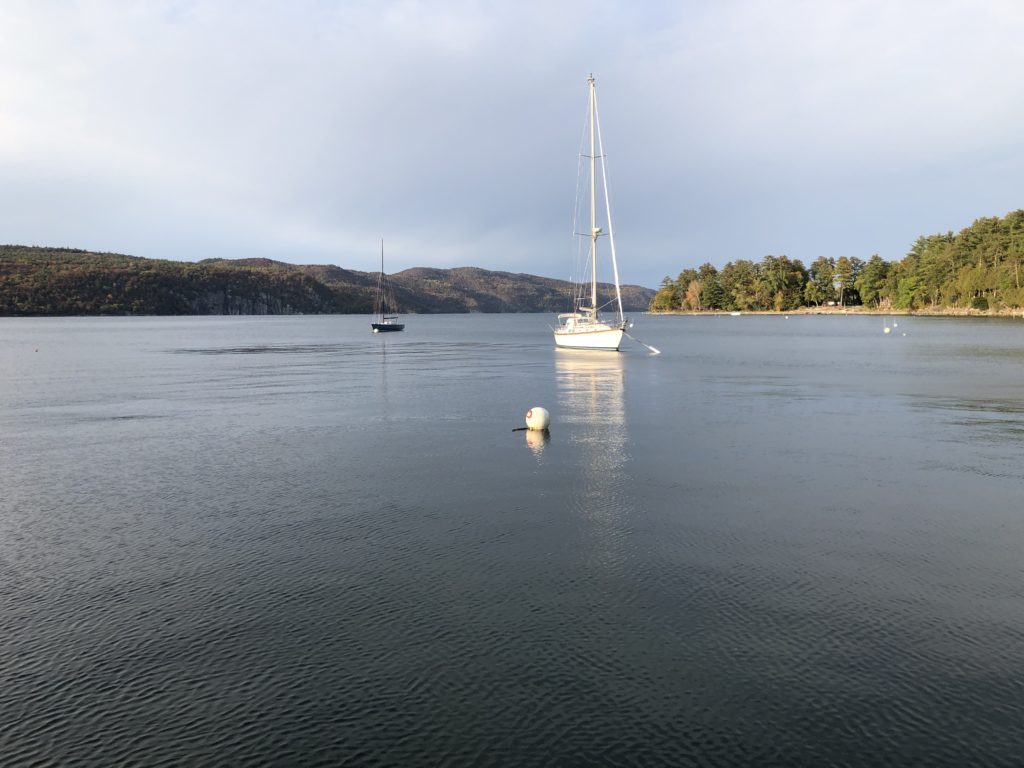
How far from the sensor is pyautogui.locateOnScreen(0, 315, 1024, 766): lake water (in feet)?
21.0

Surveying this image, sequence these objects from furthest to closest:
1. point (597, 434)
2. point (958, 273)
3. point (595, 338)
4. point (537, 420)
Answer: point (958, 273) → point (595, 338) → point (597, 434) → point (537, 420)

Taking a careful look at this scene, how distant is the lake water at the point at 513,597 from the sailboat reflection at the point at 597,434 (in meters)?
0.19

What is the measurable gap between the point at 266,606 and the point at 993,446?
64.0ft

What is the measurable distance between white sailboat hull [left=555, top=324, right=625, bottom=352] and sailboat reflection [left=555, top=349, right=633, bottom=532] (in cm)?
989

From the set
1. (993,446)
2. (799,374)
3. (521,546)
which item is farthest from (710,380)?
(521,546)

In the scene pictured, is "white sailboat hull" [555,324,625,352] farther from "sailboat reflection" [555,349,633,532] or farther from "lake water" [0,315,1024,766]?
"lake water" [0,315,1024,766]

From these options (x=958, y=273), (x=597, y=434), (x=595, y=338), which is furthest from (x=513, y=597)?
(x=958, y=273)

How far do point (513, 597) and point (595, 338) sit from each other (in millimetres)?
51797

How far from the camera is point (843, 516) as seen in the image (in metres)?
13.2

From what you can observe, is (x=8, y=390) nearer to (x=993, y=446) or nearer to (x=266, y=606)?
(x=266, y=606)

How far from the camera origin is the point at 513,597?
941 centimetres

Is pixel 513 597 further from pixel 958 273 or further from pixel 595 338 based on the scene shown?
pixel 958 273

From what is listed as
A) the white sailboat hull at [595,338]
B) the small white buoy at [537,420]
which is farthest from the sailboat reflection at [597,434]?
the white sailboat hull at [595,338]

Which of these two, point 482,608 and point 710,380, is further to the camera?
point 710,380
